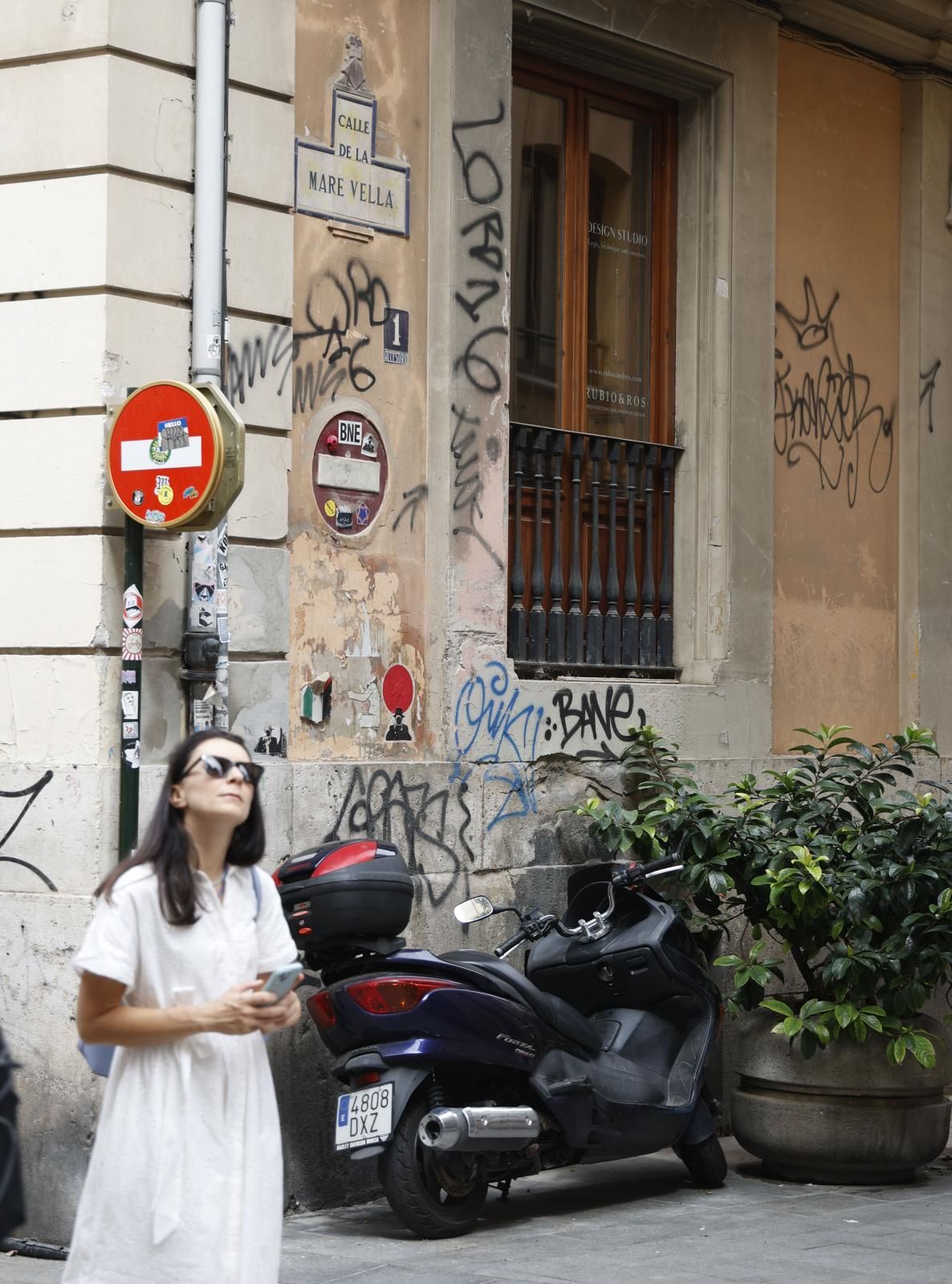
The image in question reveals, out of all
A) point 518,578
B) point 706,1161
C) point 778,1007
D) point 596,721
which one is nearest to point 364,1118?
point 706,1161

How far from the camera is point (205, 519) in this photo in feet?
21.0

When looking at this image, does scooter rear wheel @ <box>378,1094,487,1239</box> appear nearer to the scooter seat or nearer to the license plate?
the license plate

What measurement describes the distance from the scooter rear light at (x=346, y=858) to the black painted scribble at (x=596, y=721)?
1.96 meters

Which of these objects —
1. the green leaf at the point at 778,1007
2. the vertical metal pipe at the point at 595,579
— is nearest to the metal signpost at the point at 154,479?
the green leaf at the point at 778,1007

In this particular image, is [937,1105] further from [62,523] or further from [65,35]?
[65,35]

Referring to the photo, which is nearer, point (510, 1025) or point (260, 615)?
point (510, 1025)

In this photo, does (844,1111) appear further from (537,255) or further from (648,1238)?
(537,255)

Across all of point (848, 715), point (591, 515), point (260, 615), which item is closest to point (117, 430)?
point (260, 615)

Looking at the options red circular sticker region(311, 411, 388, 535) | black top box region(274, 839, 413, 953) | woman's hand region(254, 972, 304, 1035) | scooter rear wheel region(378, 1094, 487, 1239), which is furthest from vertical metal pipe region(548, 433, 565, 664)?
woman's hand region(254, 972, 304, 1035)

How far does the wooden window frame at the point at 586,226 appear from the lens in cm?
886

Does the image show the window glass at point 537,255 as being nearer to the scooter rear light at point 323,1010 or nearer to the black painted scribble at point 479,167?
the black painted scribble at point 479,167

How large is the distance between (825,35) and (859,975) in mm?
5056

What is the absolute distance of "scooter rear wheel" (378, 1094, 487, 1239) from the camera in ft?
20.5

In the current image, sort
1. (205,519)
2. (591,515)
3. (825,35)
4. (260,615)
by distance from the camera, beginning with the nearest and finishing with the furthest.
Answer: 1. (205,519)
2. (260,615)
3. (591,515)
4. (825,35)
